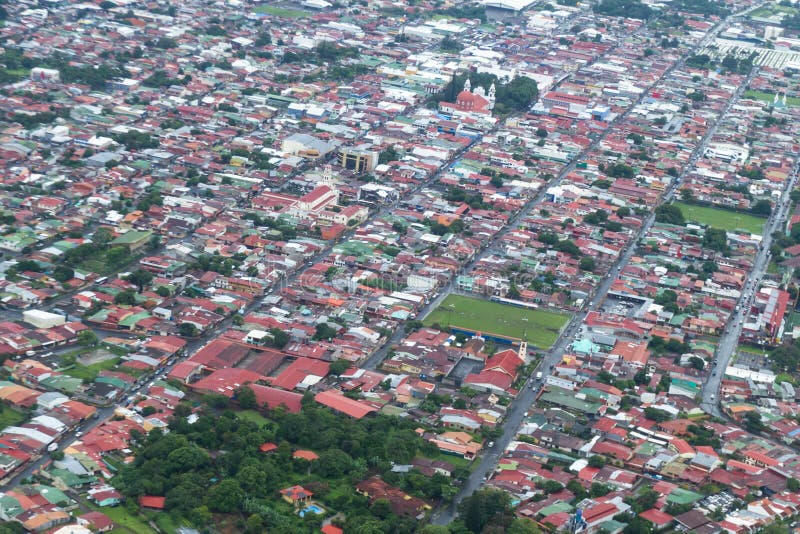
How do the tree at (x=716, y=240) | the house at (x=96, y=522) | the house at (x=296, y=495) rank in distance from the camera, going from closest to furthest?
1. the house at (x=96, y=522)
2. the house at (x=296, y=495)
3. the tree at (x=716, y=240)

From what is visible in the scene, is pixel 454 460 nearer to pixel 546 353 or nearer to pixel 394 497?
pixel 394 497

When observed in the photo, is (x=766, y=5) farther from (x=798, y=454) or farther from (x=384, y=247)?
(x=798, y=454)

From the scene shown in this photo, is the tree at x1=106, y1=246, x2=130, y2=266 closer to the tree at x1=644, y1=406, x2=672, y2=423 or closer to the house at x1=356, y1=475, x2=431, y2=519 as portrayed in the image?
the house at x1=356, y1=475, x2=431, y2=519

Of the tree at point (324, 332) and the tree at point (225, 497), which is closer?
the tree at point (225, 497)

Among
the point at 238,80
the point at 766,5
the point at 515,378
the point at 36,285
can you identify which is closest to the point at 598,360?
the point at 515,378

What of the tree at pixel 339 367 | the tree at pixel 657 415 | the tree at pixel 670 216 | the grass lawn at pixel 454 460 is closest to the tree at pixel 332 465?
the grass lawn at pixel 454 460

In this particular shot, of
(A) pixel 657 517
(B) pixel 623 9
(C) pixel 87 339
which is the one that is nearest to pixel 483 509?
(A) pixel 657 517

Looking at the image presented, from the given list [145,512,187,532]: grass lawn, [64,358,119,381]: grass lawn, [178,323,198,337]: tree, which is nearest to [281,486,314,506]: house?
[145,512,187,532]: grass lawn

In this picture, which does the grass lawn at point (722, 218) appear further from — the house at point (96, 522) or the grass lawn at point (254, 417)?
the house at point (96, 522)
